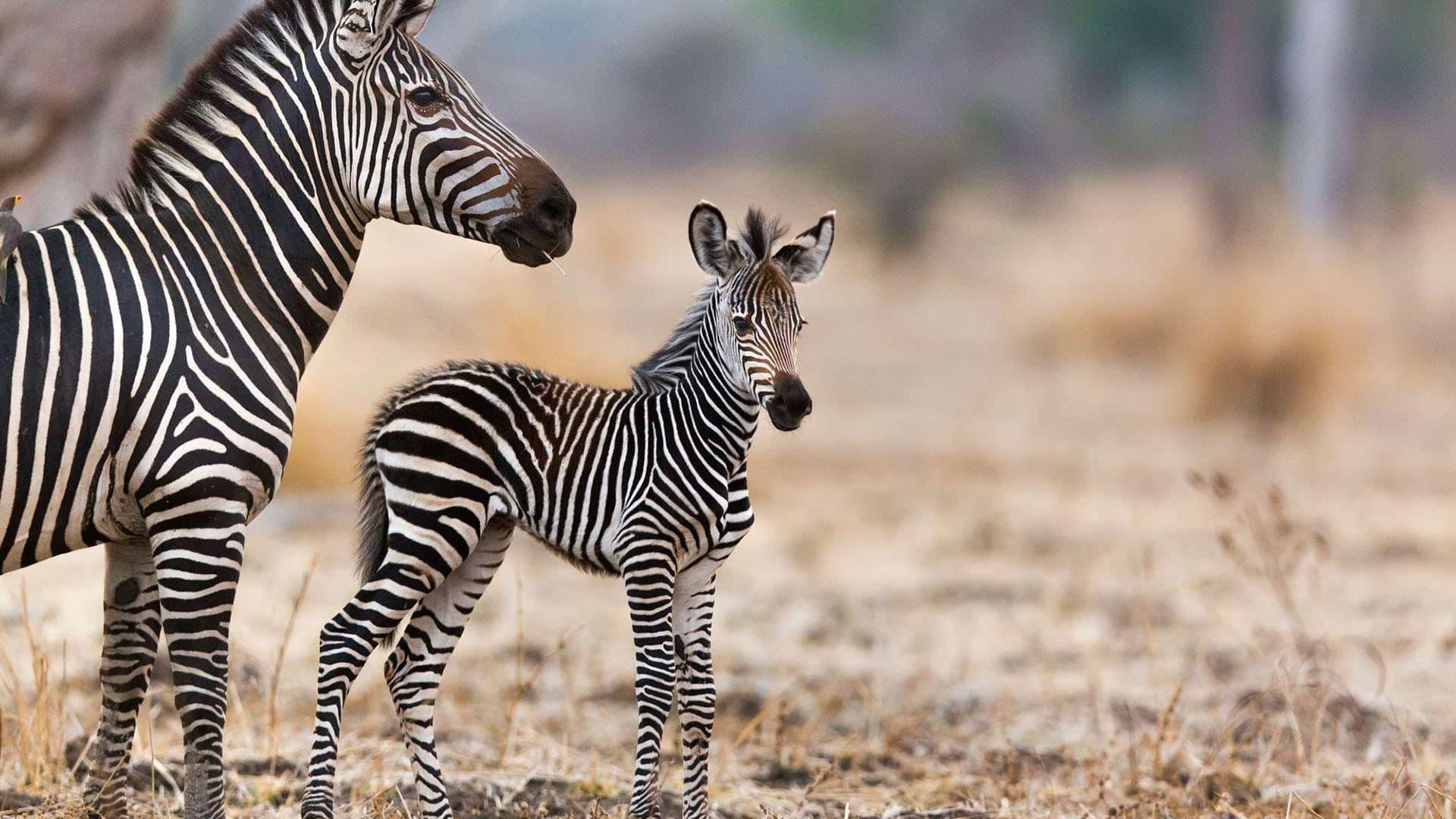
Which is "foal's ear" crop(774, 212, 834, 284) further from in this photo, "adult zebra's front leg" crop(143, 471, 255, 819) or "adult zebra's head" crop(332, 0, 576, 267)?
"adult zebra's front leg" crop(143, 471, 255, 819)

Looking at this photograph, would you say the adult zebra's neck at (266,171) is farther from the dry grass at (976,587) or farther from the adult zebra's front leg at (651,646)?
the dry grass at (976,587)

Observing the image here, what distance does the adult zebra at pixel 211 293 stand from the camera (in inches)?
165

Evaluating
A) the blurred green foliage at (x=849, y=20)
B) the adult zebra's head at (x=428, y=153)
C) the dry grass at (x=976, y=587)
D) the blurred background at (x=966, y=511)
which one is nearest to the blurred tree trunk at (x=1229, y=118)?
the blurred background at (x=966, y=511)

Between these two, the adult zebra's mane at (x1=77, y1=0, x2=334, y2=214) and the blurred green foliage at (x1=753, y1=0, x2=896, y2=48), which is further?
the blurred green foliage at (x1=753, y1=0, x2=896, y2=48)

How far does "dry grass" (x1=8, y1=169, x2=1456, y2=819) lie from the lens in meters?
5.92

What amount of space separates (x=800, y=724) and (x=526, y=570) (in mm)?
3835

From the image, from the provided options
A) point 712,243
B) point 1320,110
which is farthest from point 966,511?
point 1320,110

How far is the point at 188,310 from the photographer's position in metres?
4.34

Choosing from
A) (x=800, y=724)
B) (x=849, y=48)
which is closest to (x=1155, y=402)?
(x=800, y=724)

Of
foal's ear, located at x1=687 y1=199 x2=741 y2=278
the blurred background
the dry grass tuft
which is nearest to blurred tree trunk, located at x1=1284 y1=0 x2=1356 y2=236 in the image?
the blurred background

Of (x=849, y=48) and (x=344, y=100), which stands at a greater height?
(x=849, y=48)

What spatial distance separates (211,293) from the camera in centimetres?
440

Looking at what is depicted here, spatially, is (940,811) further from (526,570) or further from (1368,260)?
(1368,260)

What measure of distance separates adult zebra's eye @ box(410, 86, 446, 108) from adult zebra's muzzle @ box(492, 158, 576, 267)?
0.33 meters
